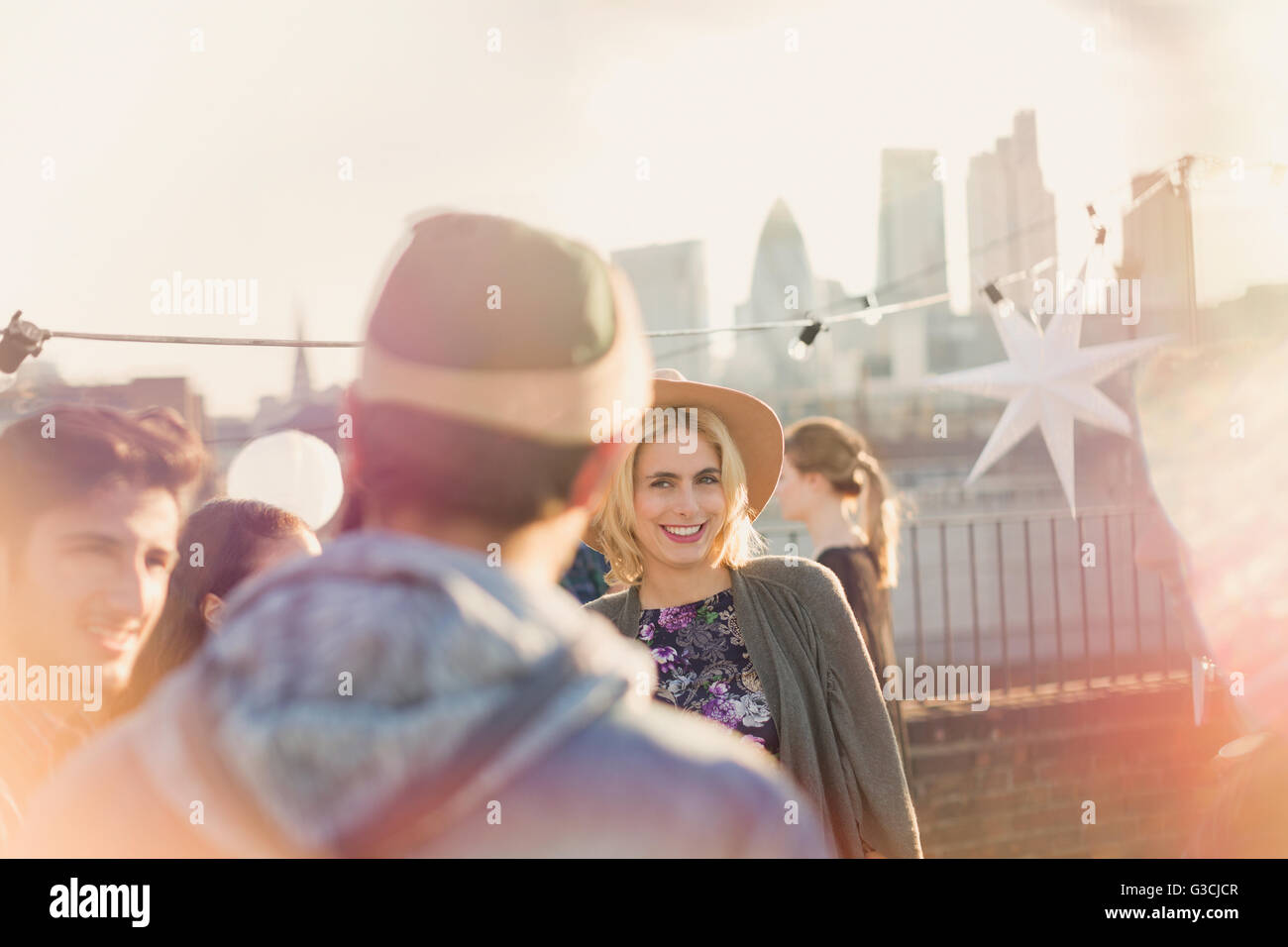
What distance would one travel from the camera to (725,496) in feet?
7.66

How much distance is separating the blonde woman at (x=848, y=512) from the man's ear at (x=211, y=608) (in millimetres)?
1912

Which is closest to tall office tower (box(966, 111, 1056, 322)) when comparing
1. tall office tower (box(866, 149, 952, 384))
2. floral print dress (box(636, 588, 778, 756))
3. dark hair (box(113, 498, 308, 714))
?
tall office tower (box(866, 149, 952, 384))

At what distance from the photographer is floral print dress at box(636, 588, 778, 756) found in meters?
2.10

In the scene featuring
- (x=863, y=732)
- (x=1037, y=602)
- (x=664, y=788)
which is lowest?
(x=1037, y=602)

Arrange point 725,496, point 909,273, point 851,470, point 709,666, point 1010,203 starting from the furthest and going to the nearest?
point 909,273 < point 1010,203 < point 851,470 < point 725,496 < point 709,666

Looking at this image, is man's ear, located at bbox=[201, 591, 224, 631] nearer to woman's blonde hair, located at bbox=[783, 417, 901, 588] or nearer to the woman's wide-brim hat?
the woman's wide-brim hat

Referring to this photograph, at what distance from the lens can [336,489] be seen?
3197 mm

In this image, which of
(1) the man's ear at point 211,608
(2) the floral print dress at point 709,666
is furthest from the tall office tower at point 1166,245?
(1) the man's ear at point 211,608

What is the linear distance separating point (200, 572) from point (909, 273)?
22.4m

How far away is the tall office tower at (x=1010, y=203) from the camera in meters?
13.2

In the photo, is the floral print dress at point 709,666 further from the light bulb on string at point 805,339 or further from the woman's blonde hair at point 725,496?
the light bulb on string at point 805,339

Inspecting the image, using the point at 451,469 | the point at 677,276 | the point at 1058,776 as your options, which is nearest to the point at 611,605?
the point at 451,469

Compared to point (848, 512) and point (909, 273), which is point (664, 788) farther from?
point (909, 273)
